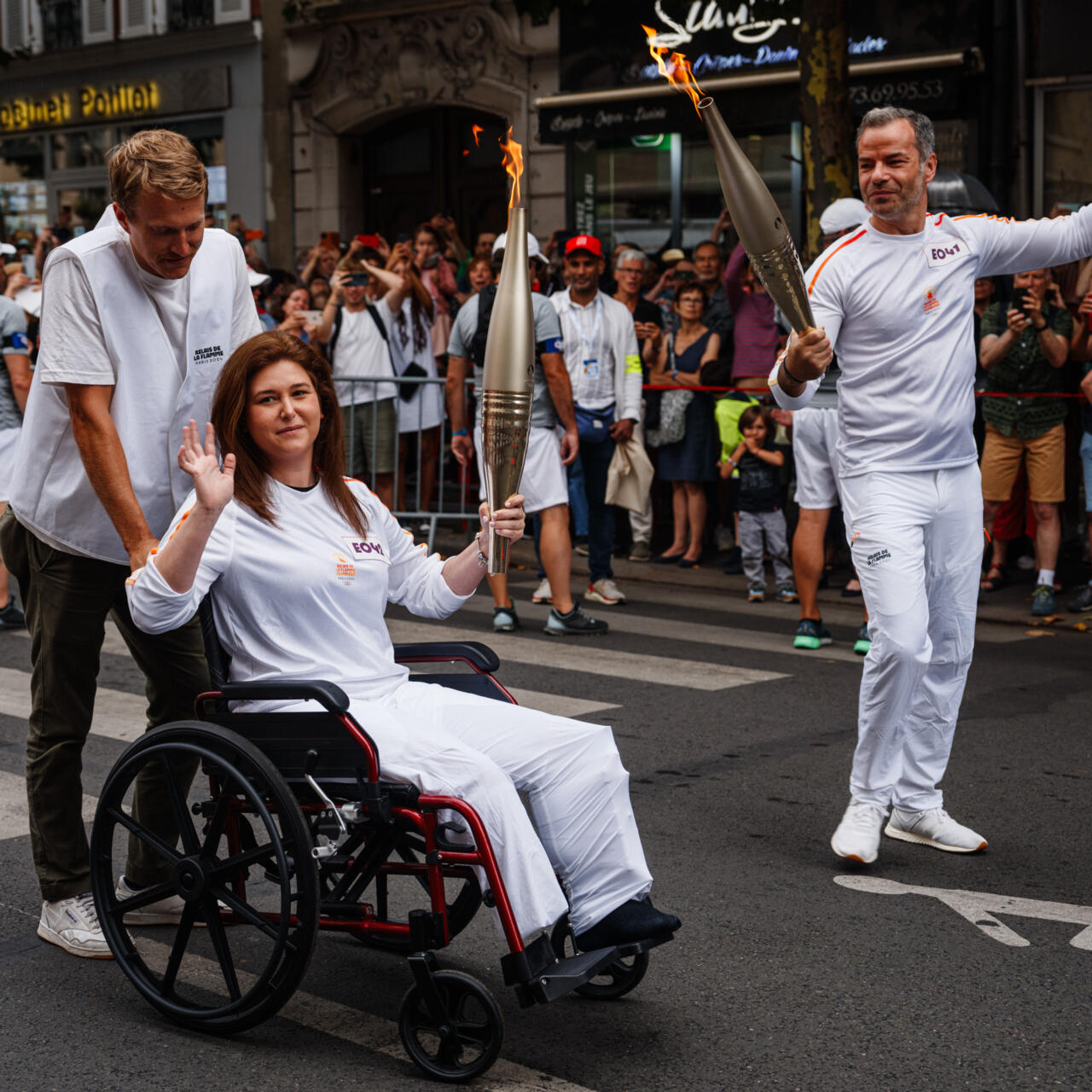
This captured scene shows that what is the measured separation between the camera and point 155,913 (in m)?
4.42

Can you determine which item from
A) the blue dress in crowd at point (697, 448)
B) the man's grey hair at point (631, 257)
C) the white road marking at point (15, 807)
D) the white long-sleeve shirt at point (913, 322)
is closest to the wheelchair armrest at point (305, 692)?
the white road marking at point (15, 807)

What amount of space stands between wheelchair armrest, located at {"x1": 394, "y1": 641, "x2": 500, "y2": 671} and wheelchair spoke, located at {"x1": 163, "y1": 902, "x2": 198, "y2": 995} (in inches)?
30.6

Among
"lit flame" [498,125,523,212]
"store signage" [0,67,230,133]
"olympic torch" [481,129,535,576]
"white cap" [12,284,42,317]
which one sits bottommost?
"olympic torch" [481,129,535,576]

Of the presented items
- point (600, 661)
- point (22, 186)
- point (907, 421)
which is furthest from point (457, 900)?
point (22, 186)

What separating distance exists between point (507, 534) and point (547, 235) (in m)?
15.5

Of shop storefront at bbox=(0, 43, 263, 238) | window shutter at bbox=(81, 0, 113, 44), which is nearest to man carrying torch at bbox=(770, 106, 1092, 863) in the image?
shop storefront at bbox=(0, 43, 263, 238)

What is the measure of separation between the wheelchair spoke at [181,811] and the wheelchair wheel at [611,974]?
0.82 m

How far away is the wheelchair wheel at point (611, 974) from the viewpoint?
12.2 feet

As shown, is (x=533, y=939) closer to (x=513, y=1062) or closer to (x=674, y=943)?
(x=513, y=1062)

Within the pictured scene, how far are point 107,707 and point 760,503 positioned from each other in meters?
4.41

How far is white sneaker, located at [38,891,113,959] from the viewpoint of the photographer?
13.7ft

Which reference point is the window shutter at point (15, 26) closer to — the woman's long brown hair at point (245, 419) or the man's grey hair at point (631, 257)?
the man's grey hair at point (631, 257)

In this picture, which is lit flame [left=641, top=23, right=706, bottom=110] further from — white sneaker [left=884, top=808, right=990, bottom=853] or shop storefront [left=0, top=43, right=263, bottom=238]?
shop storefront [left=0, top=43, right=263, bottom=238]

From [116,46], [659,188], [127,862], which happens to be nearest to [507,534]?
[127,862]
